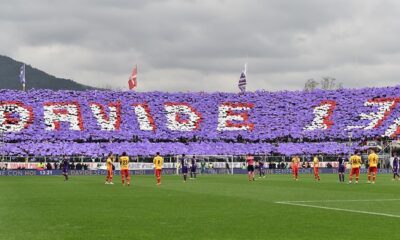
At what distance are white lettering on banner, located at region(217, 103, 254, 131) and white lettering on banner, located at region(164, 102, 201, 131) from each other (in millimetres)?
3442

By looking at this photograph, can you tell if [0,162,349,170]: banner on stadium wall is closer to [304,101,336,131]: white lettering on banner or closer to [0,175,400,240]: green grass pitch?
[304,101,336,131]: white lettering on banner

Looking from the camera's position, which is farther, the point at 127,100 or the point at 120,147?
the point at 127,100

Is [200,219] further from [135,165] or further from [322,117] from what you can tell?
[322,117]

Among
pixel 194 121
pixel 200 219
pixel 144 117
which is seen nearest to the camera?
pixel 200 219

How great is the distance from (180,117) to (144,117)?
5.19 m

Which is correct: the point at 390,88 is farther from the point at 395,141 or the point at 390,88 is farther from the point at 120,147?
the point at 120,147

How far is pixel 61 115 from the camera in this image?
94.1 meters

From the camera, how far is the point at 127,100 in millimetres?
99125

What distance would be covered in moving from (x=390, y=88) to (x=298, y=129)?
54.0 feet

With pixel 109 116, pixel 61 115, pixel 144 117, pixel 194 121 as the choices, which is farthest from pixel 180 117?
pixel 61 115

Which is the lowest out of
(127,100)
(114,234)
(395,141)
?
(114,234)

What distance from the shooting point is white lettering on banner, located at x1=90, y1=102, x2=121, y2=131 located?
9306 cm

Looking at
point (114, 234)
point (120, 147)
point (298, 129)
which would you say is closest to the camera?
point (114, 234)

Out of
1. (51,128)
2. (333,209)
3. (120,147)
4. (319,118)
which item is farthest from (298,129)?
(333,209)
